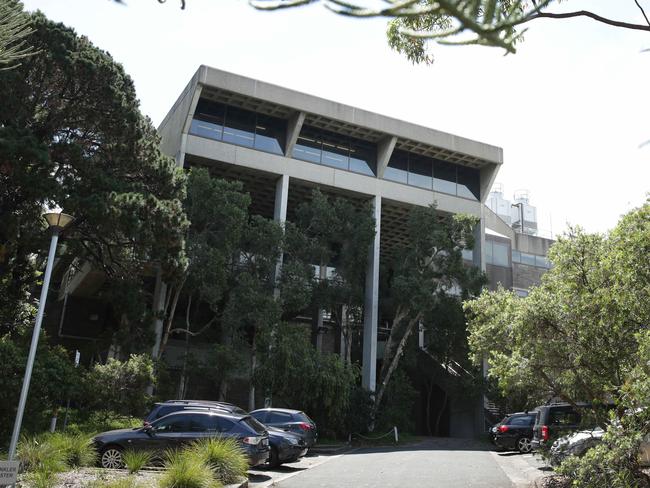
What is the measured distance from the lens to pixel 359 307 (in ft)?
106

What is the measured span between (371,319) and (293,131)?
1084 centimetres

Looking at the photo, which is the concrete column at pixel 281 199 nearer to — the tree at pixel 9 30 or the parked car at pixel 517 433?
the parked car at pixel 517 433

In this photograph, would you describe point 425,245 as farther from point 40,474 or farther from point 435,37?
point 435,37

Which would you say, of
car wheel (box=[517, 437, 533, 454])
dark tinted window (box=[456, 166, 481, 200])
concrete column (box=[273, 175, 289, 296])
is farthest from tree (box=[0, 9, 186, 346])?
dark tinted window (box=[456, 166, 481, 200])

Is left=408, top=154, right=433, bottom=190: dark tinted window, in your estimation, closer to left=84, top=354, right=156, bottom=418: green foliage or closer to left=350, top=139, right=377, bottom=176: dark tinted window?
left=350, top=139, right=377, bottom=176: dark tinted window

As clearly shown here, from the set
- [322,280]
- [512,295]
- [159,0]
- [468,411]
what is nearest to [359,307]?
[322,280]

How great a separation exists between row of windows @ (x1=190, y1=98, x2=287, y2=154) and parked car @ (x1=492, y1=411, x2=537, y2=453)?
700 inches

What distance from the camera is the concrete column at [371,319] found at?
32.2 metres

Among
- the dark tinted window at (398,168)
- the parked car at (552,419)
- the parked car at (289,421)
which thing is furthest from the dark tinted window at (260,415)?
the dark tinted window at (398,168)

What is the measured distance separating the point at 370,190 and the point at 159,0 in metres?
30.8

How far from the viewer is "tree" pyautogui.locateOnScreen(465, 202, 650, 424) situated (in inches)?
367

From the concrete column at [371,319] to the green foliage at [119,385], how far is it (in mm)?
14293

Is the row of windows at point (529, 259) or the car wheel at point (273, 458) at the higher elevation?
the row of windows at point (529, 259)

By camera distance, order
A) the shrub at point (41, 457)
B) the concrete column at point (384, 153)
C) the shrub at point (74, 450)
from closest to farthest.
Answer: the shrub at point (41, 457), the shrub at point (74, 450), the concrete column at point (384, 153)
